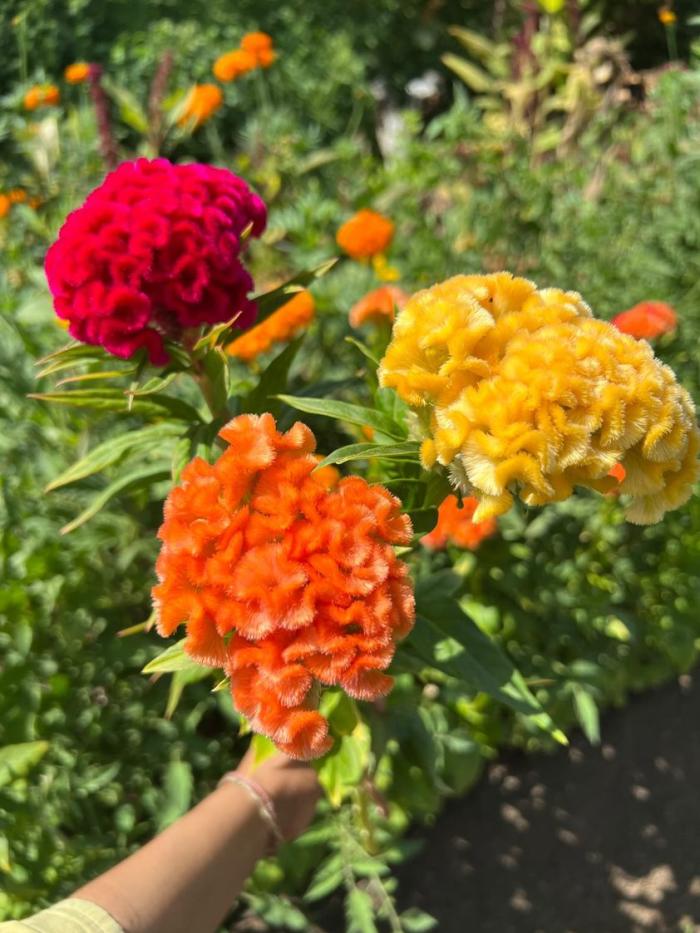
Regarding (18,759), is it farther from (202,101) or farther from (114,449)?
(202,101)

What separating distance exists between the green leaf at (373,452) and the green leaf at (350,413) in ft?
0.15

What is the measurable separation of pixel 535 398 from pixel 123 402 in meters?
0.66

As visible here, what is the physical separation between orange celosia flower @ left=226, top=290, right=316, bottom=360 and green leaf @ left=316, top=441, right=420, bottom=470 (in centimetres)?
78

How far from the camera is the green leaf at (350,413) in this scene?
37.1 inches

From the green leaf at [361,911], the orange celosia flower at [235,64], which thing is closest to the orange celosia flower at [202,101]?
the orange celosia flower at [235,64]

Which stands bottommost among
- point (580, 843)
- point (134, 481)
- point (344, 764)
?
point (580, 843)

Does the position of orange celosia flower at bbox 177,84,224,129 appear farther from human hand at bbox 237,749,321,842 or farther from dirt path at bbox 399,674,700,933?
dirt path at bbox 399,674,700,933

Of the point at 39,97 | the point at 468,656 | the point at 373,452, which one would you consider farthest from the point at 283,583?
the point at 39,97

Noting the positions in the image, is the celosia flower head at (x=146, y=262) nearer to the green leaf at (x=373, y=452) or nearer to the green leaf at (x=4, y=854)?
the green leaf at (x=373, y=452)

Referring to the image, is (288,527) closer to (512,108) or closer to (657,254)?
(657,254)

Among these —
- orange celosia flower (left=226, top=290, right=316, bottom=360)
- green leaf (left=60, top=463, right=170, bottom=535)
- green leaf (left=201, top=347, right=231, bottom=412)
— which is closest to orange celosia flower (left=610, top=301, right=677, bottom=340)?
orange celosia flower (left=226, top=290, right=316, bottom=360)

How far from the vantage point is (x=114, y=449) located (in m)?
1.20

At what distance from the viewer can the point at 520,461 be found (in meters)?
0.79

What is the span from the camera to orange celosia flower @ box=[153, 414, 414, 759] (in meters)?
0.77
